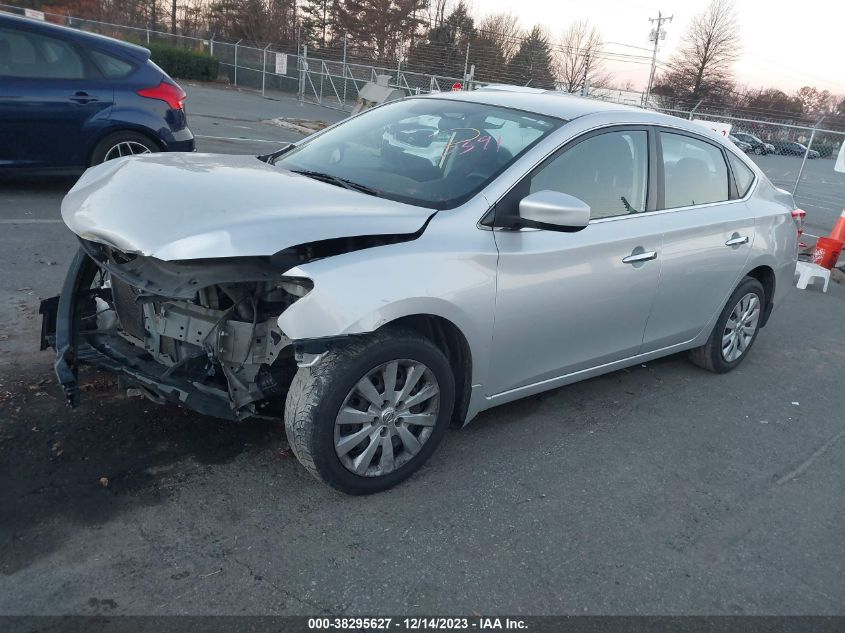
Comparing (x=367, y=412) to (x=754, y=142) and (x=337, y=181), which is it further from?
(x=754, y=142)

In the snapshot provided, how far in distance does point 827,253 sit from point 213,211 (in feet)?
27.3

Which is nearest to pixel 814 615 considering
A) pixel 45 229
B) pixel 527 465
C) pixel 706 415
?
pixel 527 465

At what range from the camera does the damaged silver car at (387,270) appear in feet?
9.61

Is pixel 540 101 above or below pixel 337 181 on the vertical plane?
above

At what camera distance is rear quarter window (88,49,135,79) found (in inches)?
297

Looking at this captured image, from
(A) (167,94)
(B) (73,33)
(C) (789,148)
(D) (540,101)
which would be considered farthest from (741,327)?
(C) (789,148)

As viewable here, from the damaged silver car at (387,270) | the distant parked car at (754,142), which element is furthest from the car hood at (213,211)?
the distant parked car at (754,142)

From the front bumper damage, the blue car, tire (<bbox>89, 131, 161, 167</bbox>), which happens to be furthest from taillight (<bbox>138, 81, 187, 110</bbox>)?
the front bumper damage

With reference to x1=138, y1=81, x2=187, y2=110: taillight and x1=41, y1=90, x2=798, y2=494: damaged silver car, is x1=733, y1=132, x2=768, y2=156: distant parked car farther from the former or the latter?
x1=41, y1=90, x2=798, y2=494: damaged silver car

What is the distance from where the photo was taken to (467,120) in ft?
13.2

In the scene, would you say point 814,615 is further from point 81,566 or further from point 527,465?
A: point 81,566

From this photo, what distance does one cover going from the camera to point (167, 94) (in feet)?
26.1

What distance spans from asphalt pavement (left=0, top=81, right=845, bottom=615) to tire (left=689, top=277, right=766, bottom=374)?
633mm

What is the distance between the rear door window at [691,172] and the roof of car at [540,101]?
272mm
